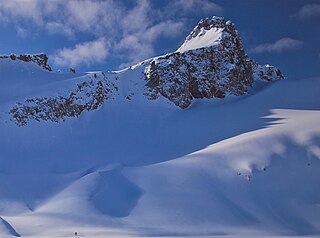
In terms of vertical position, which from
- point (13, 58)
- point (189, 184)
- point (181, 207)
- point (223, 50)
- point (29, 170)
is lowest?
point (181, 207)

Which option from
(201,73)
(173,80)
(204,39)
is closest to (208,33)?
(204,39)

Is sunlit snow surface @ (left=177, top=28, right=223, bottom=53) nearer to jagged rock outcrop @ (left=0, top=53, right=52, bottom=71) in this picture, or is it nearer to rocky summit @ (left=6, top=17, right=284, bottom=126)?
rocky summit @ (left=6, top=17, right=284, bottom=126)

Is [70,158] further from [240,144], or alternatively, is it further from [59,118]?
[240,144]

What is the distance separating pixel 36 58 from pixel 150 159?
1820 cm

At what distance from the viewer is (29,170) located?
873 inches

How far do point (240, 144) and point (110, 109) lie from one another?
13.2 meters

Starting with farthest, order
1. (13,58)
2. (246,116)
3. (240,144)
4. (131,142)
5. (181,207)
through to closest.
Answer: (13,58) → (246,116) → (131,142) → (240,144) → (181,207)

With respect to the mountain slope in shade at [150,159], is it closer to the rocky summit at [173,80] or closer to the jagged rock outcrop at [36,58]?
the rocky summit at [173,80]

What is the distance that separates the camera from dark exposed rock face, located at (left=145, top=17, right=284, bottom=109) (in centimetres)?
3441

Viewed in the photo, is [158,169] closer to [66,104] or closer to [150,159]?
[150,159]

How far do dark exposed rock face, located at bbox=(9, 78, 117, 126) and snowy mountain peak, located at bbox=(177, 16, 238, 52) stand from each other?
11.7 meters

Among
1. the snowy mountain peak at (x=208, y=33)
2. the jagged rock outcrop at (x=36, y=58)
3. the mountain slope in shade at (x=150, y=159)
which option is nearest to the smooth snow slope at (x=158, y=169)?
the mountain slope in shade at (x=150, y=159)

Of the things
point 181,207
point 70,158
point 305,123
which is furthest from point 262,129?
point 70,158

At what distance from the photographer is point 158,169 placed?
65.8 ft
